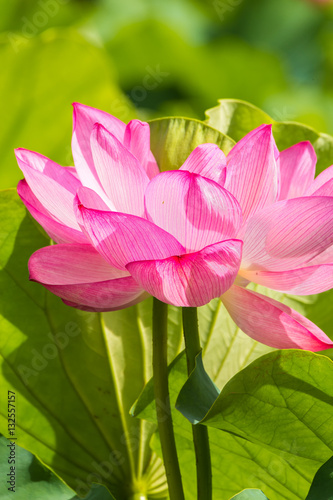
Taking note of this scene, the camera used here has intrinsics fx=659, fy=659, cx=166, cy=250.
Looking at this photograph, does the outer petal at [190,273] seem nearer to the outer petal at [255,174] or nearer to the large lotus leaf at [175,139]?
the outer petal at [255,174]

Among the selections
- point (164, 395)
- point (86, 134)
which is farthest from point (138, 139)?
point (164, 395)

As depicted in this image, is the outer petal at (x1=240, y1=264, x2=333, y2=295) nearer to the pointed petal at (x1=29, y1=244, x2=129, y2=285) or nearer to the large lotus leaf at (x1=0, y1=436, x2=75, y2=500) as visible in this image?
the pointed petal at (x1=29, y1=244, x2=129, y2=285)

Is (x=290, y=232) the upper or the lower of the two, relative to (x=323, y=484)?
upper

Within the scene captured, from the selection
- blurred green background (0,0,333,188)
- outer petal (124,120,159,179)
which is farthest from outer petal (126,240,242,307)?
blurred green background (0,0,333,188)

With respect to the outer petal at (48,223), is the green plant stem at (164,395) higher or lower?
lower

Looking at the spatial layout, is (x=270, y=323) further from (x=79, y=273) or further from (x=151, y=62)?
(x=151, y=62)

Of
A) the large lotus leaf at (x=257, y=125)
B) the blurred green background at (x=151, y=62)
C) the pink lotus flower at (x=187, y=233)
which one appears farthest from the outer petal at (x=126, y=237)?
the blurred green background at (x=151, y=62)
